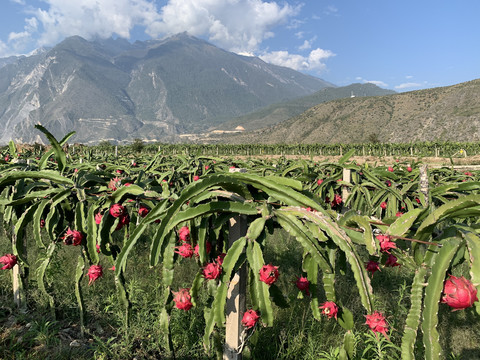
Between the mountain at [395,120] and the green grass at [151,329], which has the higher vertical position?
the mountain at [395,120]

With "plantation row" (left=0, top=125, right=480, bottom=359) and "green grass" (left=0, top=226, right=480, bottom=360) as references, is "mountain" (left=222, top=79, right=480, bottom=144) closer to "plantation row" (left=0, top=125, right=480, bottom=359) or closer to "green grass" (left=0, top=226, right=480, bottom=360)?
"green grass" (left=0, top=226, right=480, bottom=360)

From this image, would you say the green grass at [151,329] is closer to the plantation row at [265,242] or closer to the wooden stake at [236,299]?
the wooden stake at [236,299]

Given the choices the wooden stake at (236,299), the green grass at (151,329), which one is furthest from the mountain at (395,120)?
the wooden stake at (236,299)

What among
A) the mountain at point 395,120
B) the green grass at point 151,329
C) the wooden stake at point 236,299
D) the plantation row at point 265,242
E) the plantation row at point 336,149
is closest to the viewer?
the plantation row at point 265,242

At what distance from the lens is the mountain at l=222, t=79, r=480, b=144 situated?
5876 centimetres

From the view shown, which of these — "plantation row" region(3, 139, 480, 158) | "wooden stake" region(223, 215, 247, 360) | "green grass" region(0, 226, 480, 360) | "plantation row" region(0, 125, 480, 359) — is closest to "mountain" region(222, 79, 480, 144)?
"plantation row" region(3, 139, 480, 158)

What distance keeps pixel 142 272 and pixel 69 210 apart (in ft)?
7.32

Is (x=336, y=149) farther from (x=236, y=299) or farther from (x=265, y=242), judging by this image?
(x=265, y=242)

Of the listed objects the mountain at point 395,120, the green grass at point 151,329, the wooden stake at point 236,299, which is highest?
the mountain at point 395,120

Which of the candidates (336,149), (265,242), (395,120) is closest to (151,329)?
(265,242)

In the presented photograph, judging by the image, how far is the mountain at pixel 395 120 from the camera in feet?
193

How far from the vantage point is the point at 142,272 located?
459 cm

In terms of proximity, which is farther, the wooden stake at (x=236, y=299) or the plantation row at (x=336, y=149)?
the plantation row at (x=336, y=149)

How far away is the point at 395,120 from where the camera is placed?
74000 mm
